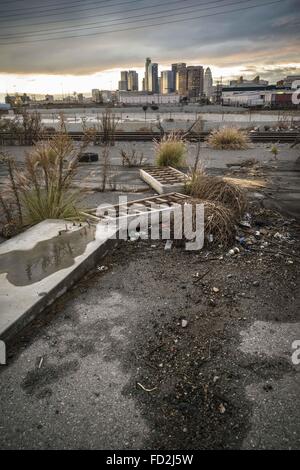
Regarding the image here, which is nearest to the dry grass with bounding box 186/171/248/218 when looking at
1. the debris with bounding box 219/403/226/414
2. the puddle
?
the puddle

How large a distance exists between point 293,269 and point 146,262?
1846 mm

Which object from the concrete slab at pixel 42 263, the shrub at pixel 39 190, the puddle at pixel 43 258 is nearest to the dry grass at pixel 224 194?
the concrete slab at pixel 42 263

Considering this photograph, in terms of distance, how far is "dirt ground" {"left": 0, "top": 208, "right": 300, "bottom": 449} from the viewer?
2.04 meters

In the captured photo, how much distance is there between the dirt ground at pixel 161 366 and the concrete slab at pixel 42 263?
16cm

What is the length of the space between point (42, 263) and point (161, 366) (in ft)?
6.10

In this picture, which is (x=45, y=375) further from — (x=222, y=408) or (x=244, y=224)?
(x=244, y=224)

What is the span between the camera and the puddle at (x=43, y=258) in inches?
135

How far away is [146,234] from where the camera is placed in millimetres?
5117

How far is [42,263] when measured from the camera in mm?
3686

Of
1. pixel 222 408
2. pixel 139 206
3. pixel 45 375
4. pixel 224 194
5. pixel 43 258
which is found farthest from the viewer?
pixel 139 206

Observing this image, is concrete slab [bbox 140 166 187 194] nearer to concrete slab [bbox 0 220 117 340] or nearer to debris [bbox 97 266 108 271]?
concrete slab [bbox 0 220 117 340]

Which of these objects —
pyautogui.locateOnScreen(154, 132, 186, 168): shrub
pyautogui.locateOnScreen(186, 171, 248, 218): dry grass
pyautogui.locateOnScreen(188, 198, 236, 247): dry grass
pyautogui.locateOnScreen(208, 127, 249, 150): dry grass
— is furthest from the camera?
pyautogui.locateOnScreen(208, 127, 249, 150): dry grass

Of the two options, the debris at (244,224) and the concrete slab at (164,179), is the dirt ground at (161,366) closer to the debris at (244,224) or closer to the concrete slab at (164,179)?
the debris at (244,224)

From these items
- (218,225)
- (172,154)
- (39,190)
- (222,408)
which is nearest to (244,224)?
(218,225)
